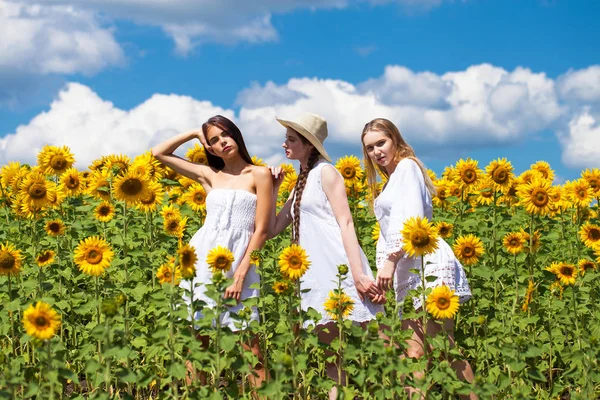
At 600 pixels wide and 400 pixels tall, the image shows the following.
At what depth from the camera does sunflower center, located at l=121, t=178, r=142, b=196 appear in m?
5.82

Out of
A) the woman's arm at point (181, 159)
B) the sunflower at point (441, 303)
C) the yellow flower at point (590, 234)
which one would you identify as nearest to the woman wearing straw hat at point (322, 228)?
the sunflower at point (441, 303)

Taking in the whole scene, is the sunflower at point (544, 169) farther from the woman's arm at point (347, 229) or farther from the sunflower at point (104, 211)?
the sunflower at point (104, 211)

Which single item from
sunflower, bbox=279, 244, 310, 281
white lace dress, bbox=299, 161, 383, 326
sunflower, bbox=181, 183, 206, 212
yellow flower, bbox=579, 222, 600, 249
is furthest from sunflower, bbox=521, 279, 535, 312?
sunflower, bbox=181, 183, 206, 212

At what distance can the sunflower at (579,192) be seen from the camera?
7.53 m

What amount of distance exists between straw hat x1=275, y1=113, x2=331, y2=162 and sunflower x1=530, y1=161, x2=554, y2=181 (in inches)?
193

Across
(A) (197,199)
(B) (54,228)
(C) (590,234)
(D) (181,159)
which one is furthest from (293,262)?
(C) (590,234)

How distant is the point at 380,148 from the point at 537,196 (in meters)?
2.22

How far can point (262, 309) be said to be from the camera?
5379 mm

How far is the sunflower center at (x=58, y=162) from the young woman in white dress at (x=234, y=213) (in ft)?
9.72

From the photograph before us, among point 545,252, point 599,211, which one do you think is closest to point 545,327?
point 545,252

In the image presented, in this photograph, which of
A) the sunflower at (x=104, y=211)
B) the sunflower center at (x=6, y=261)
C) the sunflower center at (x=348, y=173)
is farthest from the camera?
the sunflower center at (x=348, y=173)

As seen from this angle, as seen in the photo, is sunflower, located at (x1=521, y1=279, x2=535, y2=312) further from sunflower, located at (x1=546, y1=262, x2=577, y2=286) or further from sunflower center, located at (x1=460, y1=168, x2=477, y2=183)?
sunflower center, located at (x1=460, y1=168, x2=477, y2=183)

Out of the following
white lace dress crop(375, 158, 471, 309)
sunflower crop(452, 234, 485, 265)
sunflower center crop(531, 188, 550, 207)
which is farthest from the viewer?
sunflower center crop(531, 188, 550, 207)

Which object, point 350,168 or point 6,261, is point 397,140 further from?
point 350,168
